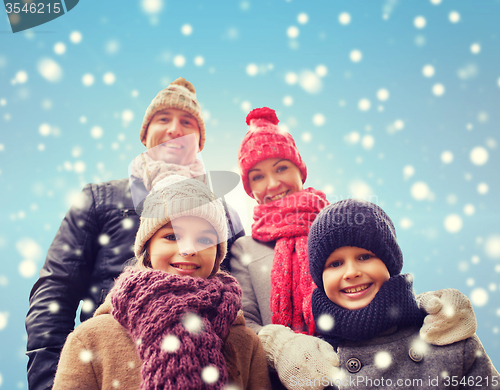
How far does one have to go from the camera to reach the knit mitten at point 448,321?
1.20 m

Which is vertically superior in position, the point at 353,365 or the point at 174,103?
the point at 174,103

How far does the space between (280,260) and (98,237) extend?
102 cm

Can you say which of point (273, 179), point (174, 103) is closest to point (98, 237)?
point (174, 103)

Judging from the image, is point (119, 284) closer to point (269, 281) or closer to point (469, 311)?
point (269, 281)

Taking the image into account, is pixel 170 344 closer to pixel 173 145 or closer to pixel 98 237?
pixel 98 237

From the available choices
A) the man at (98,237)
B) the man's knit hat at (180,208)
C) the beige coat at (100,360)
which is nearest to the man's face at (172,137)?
the man at (98,237)

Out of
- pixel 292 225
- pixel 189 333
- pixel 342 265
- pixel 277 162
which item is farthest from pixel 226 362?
pixel 277 162

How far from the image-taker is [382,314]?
1.25 meters

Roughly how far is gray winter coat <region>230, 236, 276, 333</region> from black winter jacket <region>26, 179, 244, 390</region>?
612 millimetres

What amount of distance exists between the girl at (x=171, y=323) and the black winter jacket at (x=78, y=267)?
496 millimetres

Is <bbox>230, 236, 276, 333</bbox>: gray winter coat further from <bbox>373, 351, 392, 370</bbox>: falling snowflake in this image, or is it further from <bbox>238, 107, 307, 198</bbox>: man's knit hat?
<bbox>373, 351, 392, 370</bbox>: falling snowflake

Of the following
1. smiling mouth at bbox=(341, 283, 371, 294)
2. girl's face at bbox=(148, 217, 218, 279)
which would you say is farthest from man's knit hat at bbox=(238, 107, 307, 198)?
smiling mouth at bbox=(341, 283, 371, 294)

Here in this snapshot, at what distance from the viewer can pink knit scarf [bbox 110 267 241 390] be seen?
1027 mm

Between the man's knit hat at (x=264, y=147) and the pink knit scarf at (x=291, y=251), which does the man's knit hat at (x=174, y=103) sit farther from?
the pink knit scarf at (x=291, y=251)
